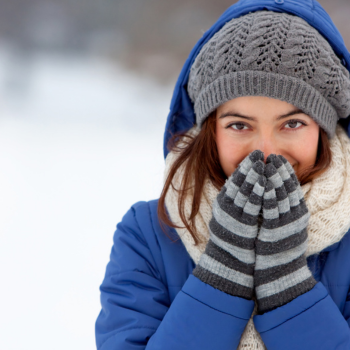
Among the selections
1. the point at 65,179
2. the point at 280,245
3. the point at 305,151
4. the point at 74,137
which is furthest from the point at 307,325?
the point at 74,137

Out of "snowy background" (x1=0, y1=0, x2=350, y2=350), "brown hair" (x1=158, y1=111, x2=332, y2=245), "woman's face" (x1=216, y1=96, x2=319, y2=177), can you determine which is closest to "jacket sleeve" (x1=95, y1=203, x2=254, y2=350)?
"brown hair" (x1=158, y1=111, x2=332, y2=245)

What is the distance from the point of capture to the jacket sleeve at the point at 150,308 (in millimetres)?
806

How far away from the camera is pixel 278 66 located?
90 centimetres

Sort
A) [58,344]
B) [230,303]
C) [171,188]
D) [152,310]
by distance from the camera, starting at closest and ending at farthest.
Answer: [230,303]
[152,310]
[171,188]
[58,344]

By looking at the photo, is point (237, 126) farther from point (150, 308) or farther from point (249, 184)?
point (150, 308)

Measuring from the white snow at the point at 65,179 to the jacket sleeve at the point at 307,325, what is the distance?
1143 mm

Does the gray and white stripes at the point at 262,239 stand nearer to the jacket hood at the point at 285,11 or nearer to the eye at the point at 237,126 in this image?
the eye at the point at 237,126

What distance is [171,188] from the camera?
106 centimetres

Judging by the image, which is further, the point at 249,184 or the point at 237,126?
the point at 237,126

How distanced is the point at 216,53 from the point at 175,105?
238 mm

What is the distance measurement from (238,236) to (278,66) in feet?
1.32

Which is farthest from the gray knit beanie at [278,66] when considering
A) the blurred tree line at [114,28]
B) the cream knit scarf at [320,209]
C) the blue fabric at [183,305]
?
the blurred tree line at [114,28]

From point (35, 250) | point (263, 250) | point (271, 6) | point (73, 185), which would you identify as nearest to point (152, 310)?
point (263, 250)

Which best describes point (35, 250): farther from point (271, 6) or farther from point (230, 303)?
point (271, 6)
